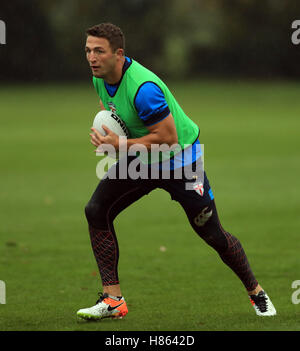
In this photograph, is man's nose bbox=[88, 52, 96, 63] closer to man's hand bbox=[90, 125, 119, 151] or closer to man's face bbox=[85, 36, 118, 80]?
man's face bbox=[85, 36, 118, 80]

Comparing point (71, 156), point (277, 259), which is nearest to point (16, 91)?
point (71, 156)

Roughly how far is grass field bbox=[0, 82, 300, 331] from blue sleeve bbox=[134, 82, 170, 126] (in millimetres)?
1731

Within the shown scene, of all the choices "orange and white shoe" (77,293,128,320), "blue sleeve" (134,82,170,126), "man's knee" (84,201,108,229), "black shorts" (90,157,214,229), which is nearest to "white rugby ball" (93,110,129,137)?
"blue sleeve" (134,82,170,126)

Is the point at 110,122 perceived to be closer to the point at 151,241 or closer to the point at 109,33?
the point at 109,33

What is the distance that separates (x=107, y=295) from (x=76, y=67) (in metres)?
53.8

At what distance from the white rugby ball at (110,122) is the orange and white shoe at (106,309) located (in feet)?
4.94

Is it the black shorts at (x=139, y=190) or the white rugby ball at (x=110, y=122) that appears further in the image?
the black shorts at (x=139, y=190)

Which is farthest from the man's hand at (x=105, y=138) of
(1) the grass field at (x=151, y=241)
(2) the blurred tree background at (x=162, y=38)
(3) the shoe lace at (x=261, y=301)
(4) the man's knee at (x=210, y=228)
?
(2) the blurred tree background at (x=162, y=38)

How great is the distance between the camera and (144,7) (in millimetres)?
63281

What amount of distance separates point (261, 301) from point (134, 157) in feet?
5.59

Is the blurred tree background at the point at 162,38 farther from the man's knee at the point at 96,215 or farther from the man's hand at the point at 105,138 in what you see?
the man's hand at the point at 105,138

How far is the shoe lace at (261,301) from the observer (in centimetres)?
745

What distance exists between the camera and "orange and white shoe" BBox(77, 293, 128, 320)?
7.28m

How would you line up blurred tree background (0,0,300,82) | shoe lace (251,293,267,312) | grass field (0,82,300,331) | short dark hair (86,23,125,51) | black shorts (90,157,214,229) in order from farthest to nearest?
blurred tree background (0,0,300,82) → grass field (0,82,300,331) → shoe lace (251,293,267,312) → black shorts (90,157,214,229) → short dark hair (86,23,125,51)
